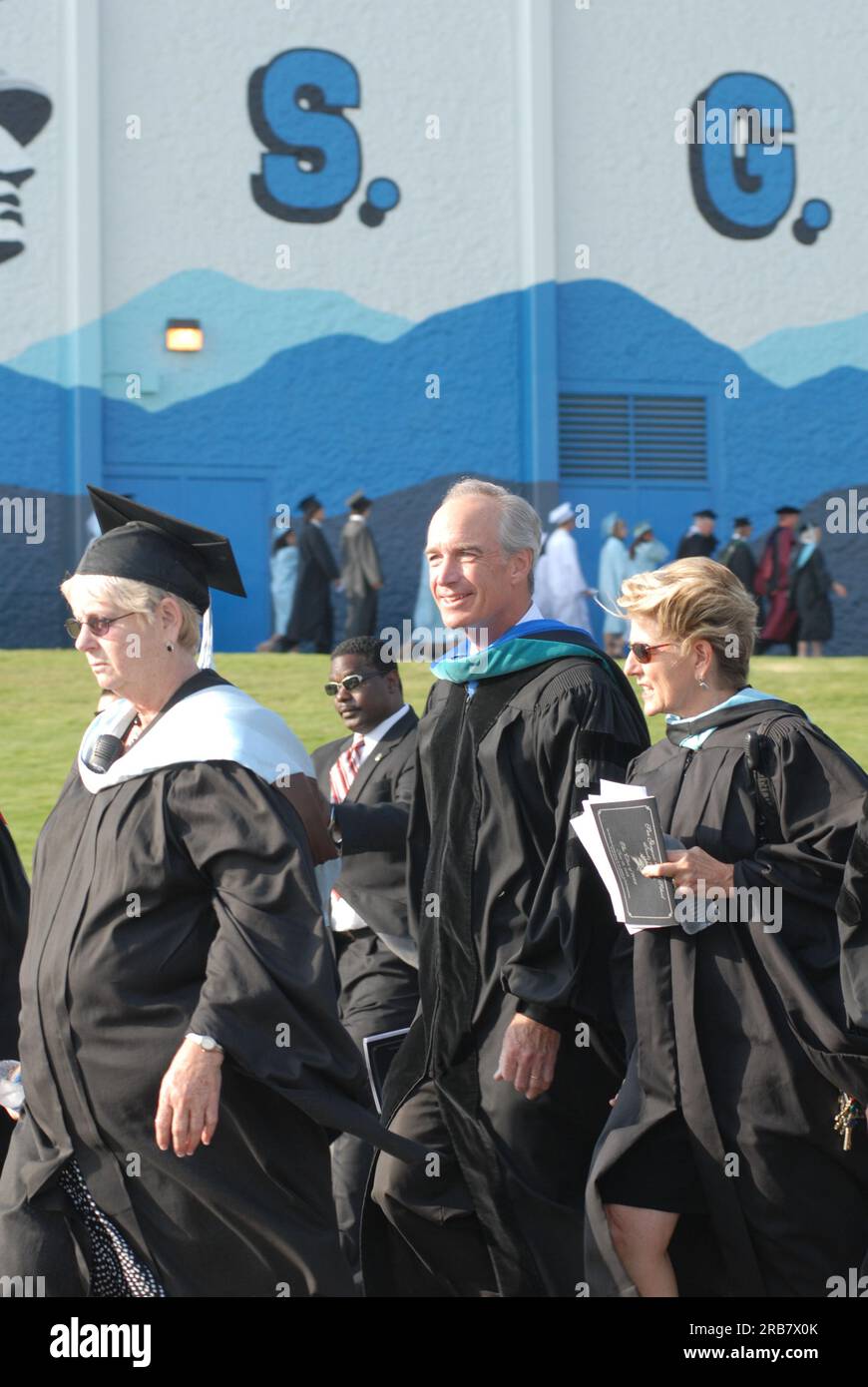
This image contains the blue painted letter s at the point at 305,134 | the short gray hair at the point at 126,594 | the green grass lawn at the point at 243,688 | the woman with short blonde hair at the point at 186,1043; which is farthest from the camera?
the blue painted letter s at the point at 305,134

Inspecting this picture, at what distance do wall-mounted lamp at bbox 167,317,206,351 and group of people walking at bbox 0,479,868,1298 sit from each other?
60.2 feet

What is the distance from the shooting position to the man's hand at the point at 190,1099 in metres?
3.85

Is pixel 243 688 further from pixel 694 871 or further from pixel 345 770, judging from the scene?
pixel 694 871

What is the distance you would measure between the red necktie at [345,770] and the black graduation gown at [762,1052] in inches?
109

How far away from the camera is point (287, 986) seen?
157 inches

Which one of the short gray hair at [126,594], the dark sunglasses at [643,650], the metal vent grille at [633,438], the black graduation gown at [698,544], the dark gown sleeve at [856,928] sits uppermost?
the metal vent grille at [633,438]

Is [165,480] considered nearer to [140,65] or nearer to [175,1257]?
[140,65]

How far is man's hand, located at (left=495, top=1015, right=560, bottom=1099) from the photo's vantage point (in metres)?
4.68

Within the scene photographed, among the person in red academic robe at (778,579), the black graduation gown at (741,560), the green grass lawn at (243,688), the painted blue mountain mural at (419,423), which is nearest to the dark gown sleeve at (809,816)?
the green grass lawn at (243,688)

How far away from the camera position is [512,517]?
199 inches

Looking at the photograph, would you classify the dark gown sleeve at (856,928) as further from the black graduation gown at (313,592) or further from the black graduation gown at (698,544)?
the black graduation gown at (698,544)

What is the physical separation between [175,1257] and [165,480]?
19.4 metres

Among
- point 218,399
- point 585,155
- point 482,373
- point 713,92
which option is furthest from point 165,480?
point 713,92
